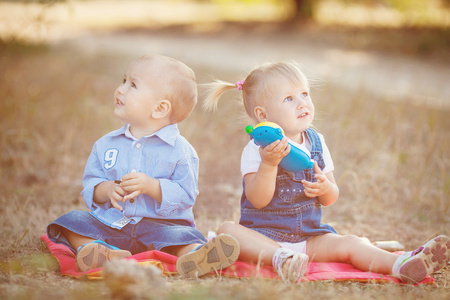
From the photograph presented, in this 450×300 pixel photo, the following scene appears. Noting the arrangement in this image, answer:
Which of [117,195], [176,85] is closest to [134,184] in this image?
[117,195]

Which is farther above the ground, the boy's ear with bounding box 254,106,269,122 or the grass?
the boy's ear with bounding box 254,106,269,122

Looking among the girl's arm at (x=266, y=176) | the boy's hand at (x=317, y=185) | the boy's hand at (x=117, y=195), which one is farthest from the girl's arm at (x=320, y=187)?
the boy's hand at (x=117, y=195)

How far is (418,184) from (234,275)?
242cm

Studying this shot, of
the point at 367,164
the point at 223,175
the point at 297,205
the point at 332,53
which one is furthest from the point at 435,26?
the point at 297,205

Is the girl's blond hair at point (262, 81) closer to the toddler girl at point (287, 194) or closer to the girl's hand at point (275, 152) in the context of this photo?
the toddler girl at point (287, 194)

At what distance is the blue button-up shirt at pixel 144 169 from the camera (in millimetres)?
2777

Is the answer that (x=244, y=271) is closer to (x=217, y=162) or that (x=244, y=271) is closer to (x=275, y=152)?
(x=275, y=152)

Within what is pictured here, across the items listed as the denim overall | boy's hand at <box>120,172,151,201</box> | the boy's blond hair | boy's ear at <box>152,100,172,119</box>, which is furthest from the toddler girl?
boy's hand at <box>120,172,151,201</box>

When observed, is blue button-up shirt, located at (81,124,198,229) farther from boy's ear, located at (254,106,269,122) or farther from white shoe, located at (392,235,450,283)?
white shoe, located at (392,235,450,283)

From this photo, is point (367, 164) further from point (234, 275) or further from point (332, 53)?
point (332, 53)

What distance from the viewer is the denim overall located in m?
2.77

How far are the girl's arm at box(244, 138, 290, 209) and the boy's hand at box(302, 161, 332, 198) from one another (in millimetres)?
178

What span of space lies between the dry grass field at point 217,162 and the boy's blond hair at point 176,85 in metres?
0.42

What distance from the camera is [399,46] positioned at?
10609mm
